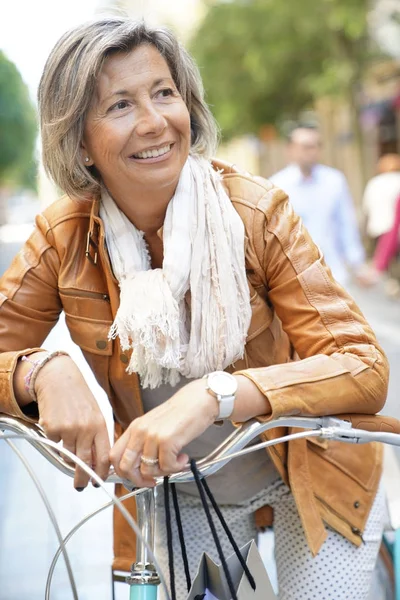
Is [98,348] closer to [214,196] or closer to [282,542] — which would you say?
[214,196]

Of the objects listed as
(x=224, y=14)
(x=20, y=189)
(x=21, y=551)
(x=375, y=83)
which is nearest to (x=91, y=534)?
(x=21, y=551)

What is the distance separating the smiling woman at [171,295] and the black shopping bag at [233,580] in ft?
0.86

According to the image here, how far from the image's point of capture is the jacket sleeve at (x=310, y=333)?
1.85 meters

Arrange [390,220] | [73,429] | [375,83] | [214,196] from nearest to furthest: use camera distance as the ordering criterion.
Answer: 1. [73,429]
2. [214,196]
3. [390,220]
4. [375,83]

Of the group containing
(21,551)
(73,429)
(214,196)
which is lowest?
(21,551)

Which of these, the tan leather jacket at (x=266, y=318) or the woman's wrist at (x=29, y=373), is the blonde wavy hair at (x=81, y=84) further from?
the woman's wrist at (x=29, y=373)

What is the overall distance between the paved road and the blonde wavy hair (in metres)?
1.90

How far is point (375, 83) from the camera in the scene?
85.0ft

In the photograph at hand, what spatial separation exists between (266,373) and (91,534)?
8.97 ft

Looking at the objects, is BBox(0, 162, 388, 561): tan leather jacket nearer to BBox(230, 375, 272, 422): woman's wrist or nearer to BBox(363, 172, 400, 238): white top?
BBox(230, 375, 272, 422): woman's wrist

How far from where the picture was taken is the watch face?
1744 millimetres

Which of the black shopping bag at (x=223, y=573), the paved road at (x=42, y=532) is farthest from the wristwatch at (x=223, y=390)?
the paved road at (x=42, y=532)

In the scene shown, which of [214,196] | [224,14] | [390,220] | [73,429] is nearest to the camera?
[73,429]

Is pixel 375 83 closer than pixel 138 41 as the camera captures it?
No
